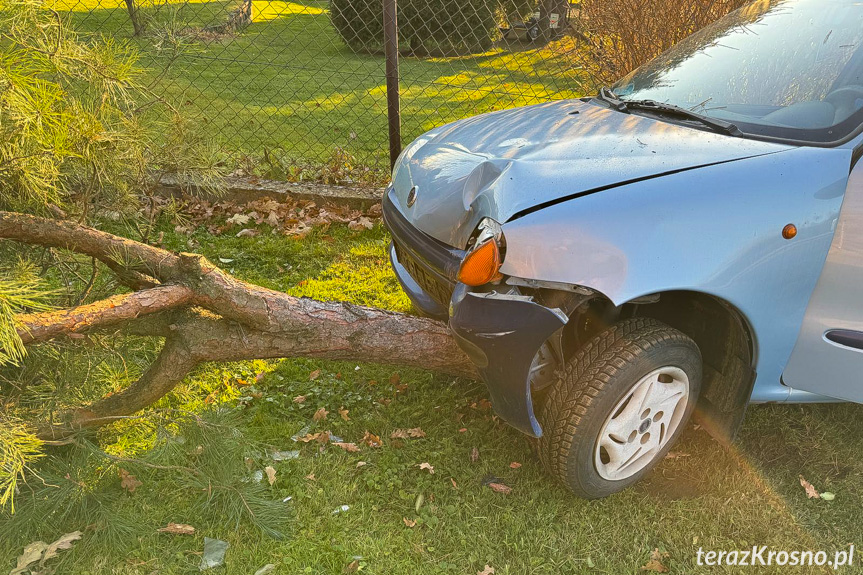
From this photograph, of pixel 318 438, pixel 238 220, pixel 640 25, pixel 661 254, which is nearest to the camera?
pixel 661 254

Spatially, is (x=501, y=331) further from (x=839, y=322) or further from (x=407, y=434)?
(x=839, y=322)

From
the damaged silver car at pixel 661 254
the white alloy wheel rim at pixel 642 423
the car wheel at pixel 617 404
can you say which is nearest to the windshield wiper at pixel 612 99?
the damaged silver car at pixel 661 254

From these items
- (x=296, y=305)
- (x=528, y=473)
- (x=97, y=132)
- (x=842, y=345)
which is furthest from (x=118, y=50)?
(x=842, y=345)

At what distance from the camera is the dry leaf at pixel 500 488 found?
2.59 metres

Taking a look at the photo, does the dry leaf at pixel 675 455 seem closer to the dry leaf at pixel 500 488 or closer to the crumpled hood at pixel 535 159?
the dry leaf at pixel 500 488

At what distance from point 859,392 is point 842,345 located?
205 millimetres

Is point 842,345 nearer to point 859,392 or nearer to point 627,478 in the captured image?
point 859,392

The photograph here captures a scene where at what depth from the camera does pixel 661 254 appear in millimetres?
2051

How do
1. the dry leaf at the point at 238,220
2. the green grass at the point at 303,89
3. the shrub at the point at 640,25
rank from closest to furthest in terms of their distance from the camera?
the green grass at the point at 303,89 → the shrub at the point at 640,25 → the dry leaf at the point at 238,220

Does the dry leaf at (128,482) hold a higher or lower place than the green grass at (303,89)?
lower

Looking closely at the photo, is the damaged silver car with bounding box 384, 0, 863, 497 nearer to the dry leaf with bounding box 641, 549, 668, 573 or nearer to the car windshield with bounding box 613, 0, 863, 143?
the car windshield with bounding box 613, 0, 863, 143

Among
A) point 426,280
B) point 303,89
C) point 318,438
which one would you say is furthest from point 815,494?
point 303,89

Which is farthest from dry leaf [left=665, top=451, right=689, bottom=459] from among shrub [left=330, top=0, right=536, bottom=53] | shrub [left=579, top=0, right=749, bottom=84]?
shrub [left=330, top=0, right=536, bottom=53]

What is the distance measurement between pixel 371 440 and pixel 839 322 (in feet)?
6.22
